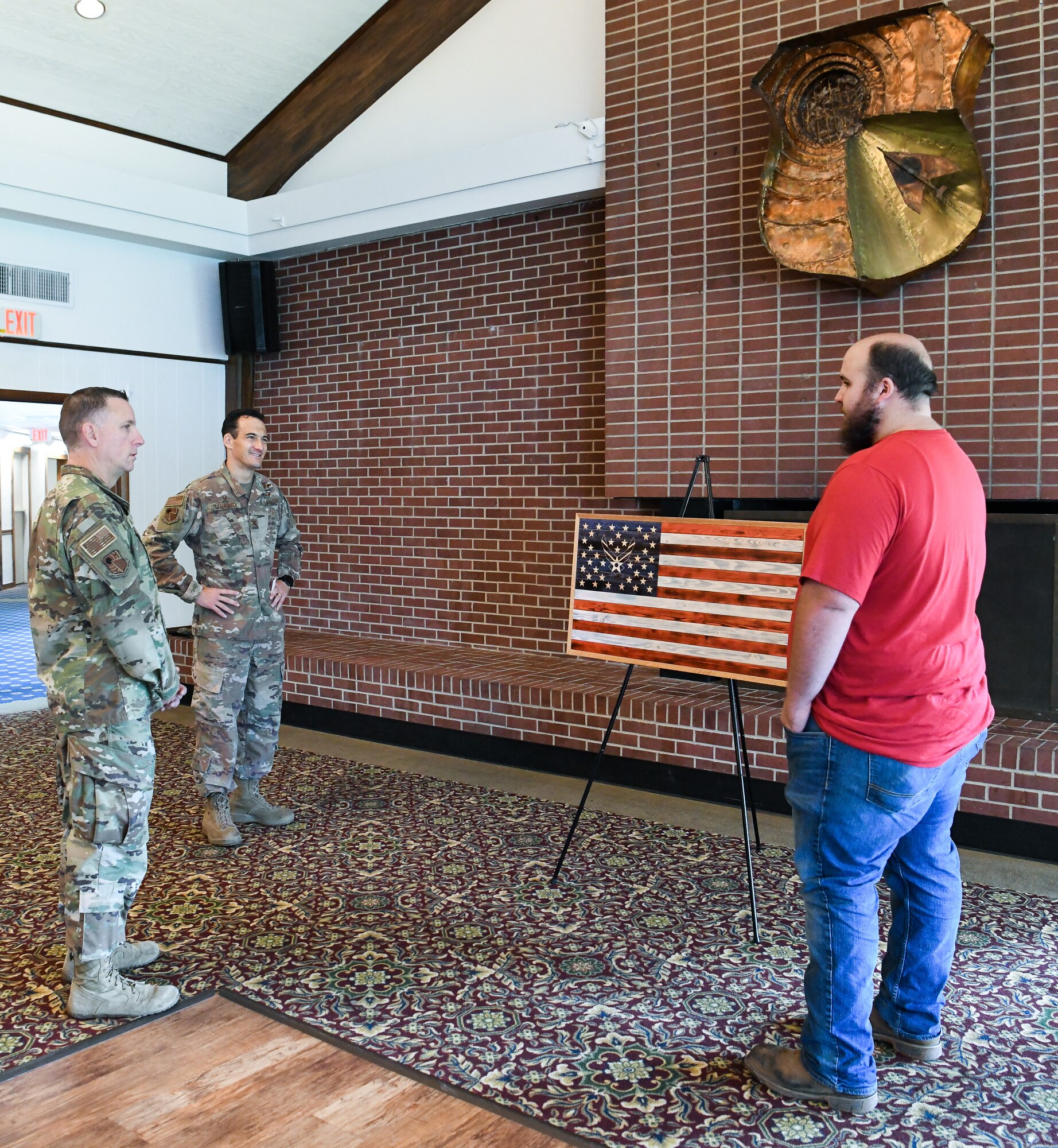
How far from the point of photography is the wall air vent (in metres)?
6.64

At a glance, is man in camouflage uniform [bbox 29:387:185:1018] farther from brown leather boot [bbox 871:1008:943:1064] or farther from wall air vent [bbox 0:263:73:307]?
wall air vent [bbox 0:263:73:307]

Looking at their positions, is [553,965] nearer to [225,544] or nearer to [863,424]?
[863,424]

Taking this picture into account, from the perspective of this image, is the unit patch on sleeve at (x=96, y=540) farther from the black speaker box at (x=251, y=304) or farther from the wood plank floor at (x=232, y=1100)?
the black speaker box at (x=251, y=304)

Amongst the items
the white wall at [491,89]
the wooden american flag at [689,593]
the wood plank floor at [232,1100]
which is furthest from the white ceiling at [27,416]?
the wood plank floor at [232,1100]

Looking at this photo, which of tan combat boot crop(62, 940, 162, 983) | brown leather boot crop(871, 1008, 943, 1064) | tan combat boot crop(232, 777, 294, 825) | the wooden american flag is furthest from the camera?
tan combat boot crop(232, 777, 294, 825)

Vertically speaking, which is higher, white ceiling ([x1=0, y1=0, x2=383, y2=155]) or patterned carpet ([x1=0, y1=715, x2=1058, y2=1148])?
white ceiling ([x1=0, y1=0, x2=383, y2=155])

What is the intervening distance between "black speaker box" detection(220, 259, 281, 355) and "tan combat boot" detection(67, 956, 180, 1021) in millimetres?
5615

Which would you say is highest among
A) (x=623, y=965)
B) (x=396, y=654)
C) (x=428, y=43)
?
(x=428, y=43)

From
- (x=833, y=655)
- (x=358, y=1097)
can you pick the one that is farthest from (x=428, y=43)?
(x=358, y=1097)

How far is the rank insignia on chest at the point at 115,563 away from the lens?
110 inches

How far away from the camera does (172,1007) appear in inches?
114

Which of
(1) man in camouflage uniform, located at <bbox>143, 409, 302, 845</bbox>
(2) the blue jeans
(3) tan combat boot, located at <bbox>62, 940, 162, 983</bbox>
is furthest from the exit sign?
(2) the blue jeans

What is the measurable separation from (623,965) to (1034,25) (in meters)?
4.14

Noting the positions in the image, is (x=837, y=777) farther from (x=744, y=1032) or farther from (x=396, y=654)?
(x=396, y=654)
